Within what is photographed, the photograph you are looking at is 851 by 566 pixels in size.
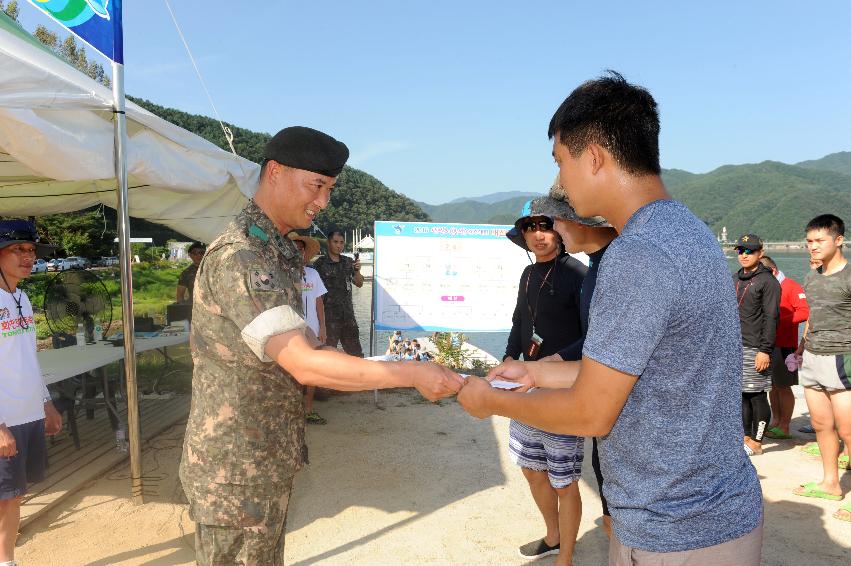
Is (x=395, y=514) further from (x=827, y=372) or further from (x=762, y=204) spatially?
(x=762, y=204)

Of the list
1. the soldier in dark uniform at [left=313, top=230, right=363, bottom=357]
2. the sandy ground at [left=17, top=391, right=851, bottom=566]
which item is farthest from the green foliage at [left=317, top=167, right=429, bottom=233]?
the sandy ground at [left=17, top=391, right=851, bottom=566]

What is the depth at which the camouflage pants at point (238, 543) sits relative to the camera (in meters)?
1.86

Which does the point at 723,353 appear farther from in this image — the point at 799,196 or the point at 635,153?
the point at 799,196

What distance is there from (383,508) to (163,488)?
1889 millimetres

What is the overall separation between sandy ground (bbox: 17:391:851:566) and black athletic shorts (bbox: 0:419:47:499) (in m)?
0.74

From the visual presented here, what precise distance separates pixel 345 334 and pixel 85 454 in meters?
3.26

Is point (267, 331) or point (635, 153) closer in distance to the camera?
point (635, 153)

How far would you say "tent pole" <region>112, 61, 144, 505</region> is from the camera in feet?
11.9

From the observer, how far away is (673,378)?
1.22 metres

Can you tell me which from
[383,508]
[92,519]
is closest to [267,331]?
[383,508]

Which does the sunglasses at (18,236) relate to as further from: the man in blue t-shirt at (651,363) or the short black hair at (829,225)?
the short black hair at (829,225)

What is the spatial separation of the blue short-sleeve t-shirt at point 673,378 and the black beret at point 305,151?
108 cm

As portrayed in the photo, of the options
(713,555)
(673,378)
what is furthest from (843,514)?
(673,378)

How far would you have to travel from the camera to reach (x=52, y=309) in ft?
20.0
